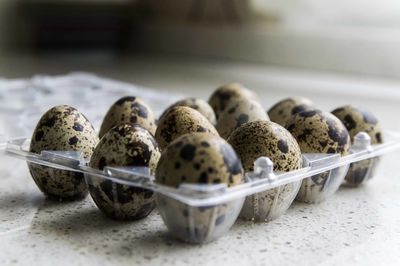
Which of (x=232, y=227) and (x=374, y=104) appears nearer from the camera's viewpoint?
(x=232, y=227)

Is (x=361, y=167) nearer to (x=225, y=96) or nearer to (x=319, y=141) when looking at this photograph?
(x=319, y=141)

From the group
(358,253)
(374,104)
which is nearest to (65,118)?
(358,253)

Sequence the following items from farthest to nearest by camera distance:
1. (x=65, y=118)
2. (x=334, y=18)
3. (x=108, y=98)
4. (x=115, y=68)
A: 1. (x=115, y=68)
2. (x=334, y=18)
3. (x=108, y=98)
4. (x=65, y=118)

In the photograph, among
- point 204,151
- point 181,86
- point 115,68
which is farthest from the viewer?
point 115,68

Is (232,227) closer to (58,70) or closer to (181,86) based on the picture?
(181,86)

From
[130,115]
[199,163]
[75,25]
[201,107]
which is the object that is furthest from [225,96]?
[75,25]

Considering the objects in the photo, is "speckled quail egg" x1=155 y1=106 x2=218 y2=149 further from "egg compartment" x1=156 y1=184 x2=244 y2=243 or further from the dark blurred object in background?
the dark blurred object in background

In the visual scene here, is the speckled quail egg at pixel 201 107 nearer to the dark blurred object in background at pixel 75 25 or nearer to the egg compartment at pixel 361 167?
the egg compartment at pixel 361 167

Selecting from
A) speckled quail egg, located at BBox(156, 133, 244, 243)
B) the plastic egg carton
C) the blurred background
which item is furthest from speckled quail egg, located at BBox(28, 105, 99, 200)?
the blurred background

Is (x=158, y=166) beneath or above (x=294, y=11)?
beneath
